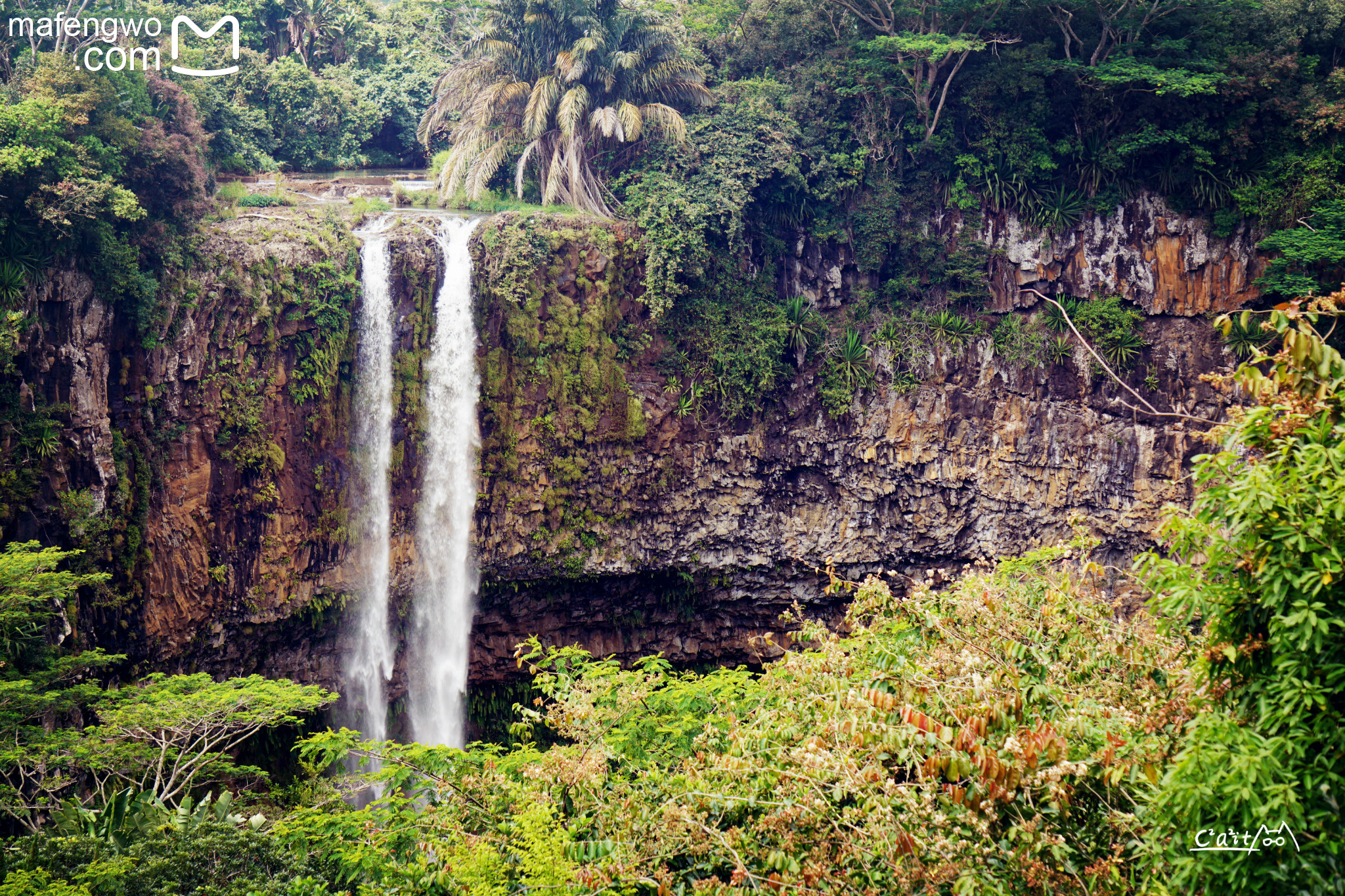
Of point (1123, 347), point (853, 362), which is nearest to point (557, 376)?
point (853, 362)

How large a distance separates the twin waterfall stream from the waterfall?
0.05 feet

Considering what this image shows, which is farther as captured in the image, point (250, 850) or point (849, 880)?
point (250, 850)

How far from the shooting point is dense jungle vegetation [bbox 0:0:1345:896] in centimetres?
425

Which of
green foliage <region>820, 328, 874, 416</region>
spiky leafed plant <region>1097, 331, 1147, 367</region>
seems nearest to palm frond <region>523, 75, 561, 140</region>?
green foliage <region>820, 328, 874, 416</region>

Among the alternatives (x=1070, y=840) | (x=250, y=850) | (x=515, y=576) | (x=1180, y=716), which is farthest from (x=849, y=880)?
(x=515, y=576)

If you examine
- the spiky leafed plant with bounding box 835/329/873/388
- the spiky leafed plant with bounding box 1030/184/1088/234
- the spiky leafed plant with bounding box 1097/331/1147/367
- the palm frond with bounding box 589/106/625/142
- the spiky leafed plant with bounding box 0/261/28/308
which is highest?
the palm frond with bounding box 589/106/625/142

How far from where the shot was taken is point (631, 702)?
8695 millimetres

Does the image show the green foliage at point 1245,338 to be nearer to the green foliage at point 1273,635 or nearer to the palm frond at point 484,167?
the green foliage at point 1273,635

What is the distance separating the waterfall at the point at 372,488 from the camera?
1580cm

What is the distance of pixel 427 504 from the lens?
649 inches

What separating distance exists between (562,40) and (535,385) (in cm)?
709

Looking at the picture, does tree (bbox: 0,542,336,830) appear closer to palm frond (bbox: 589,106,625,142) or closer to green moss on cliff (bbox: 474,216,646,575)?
green moss on cliff (bbox: 474,216,646,575)

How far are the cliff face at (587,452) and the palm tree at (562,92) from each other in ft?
6.37

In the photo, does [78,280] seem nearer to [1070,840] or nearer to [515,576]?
[515,576]
